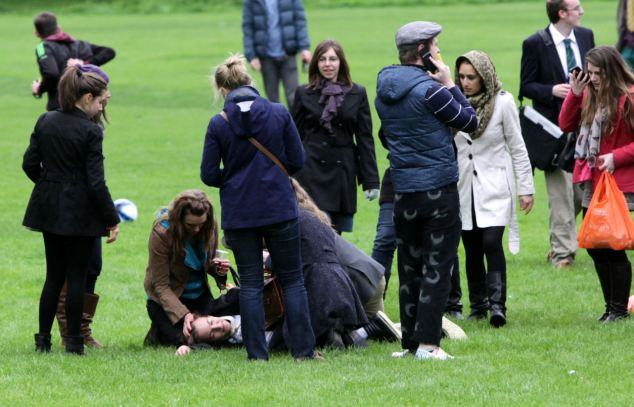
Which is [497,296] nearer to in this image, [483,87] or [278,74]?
[483,87]

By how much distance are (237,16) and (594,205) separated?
121 ft

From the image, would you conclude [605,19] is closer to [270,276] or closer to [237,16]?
[237,16]

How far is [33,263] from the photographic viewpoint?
1238 cm

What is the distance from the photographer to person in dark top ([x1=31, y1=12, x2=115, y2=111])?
12969 mm

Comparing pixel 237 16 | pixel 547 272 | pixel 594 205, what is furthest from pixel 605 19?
pixel 594 205

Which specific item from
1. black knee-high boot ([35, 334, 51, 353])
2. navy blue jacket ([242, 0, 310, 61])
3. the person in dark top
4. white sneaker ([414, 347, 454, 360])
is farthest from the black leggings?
navy blue jacket ([242, 0, 310, 61])

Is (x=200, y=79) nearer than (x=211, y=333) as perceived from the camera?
No

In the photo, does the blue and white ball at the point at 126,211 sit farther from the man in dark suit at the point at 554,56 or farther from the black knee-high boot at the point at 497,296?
the black knee-high boot at the point at 497,296

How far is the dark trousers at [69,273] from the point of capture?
8.37m

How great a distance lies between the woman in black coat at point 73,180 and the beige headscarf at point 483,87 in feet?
8.10

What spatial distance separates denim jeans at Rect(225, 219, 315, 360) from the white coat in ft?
6.06

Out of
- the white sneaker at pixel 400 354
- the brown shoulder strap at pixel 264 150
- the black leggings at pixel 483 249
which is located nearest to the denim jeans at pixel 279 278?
the brown shoulder strap at pixel 264 150

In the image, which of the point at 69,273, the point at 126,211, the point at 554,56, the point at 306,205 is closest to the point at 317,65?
the point at 306,205

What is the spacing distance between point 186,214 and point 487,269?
2.19 metres
